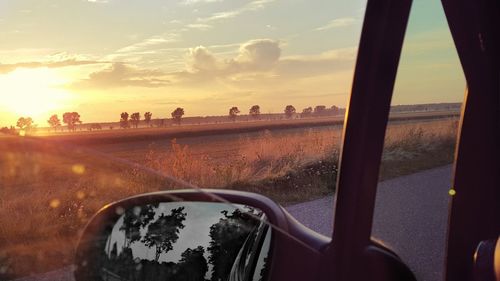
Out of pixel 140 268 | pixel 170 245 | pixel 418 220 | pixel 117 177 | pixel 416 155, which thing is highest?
pixel 416 155

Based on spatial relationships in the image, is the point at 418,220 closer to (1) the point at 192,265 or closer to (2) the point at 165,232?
(1) the point at 192,265

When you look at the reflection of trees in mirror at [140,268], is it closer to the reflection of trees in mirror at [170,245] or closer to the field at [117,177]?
the reflection of trees in mirror at [170,245]

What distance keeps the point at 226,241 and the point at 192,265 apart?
0.57ft

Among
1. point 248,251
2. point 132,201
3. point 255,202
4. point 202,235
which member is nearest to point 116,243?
point 132,201

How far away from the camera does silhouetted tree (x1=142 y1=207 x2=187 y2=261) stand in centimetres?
233

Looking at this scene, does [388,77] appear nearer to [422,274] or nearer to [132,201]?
[422,274]

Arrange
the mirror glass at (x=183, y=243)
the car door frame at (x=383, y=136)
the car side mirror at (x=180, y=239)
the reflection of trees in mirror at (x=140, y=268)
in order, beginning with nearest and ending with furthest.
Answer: the car door frame at (x=383, y=136) → the car side mirror at (x=180, y=239) → the mirror glass at (x=183, y=243) → the reflection of trees in mirror at (x=140, y=268)

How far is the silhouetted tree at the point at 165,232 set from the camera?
2.33 meters

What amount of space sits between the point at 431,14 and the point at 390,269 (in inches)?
29.2

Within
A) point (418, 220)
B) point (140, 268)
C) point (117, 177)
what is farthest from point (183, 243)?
point (117, 177)

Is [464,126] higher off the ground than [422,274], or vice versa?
[464,126]

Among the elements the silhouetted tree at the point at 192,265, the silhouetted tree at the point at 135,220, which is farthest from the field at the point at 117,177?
the silhouetted tree at the point at 135,220

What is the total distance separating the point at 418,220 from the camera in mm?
1877

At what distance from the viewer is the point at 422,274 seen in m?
1.83
